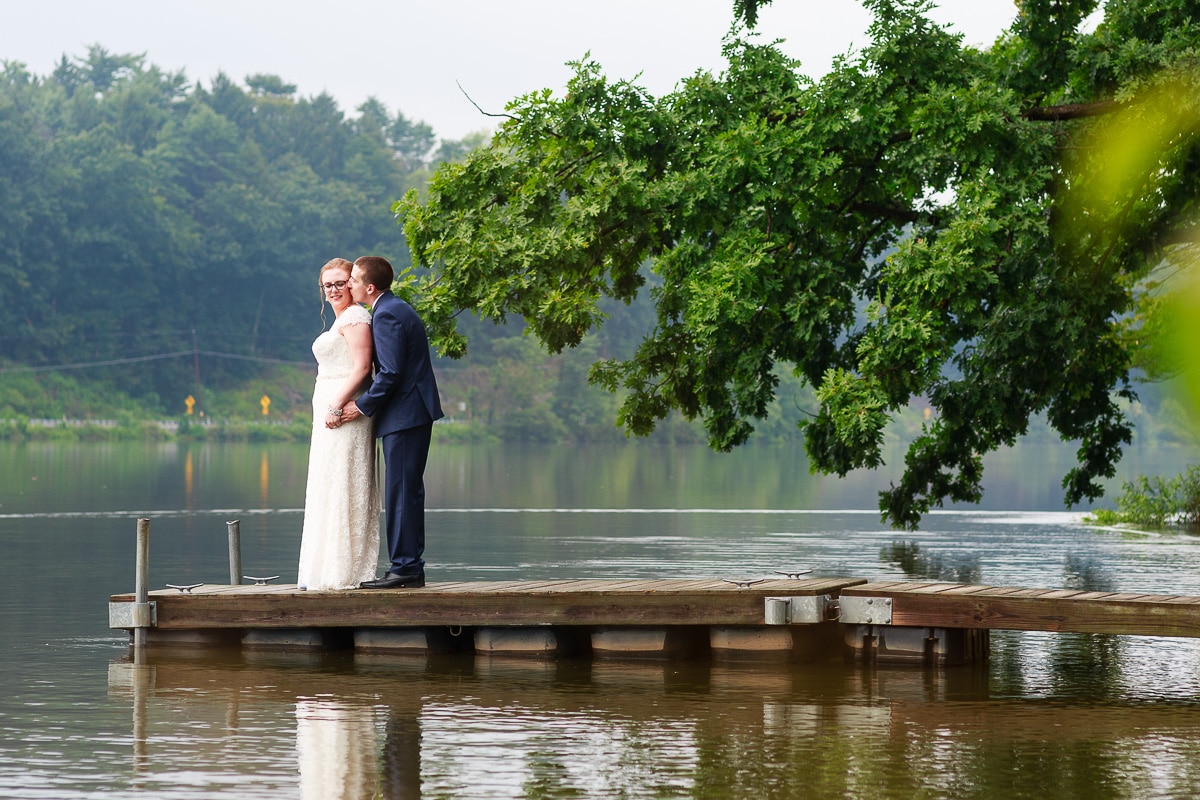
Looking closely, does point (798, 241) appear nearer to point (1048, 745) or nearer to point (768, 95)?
point (768, 95)

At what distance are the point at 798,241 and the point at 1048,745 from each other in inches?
436

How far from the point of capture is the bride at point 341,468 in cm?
1266

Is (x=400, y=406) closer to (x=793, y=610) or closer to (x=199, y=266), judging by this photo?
(x=793, y=610)

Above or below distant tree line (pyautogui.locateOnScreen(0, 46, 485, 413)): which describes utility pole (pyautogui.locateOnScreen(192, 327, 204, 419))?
below

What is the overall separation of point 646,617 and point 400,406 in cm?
224

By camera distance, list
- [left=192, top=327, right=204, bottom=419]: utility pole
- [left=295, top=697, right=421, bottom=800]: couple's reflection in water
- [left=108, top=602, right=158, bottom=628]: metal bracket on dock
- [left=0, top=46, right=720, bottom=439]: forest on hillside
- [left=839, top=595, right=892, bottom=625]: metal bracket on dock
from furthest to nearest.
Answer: [left=192, top=327, right=204, bottom=419]: utility pole, [left=0, top=46, right=720, bottom=439]: forest on hillside, [left=108, top=602, right=158, bottom=628]: metal bracket on dock, [left=839, top=595, right=892, bottom=625]: metal bracket on dock, [left=295, top=697, right=421, bottom=800]: couple's reflection in water

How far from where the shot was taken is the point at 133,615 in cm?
1305

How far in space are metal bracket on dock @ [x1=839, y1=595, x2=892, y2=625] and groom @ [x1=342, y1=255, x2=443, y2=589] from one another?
2967 millimetres

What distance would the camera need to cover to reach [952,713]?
10398mm

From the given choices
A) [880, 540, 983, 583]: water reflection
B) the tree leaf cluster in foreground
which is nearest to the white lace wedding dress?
the tree leaf cluster in foreground

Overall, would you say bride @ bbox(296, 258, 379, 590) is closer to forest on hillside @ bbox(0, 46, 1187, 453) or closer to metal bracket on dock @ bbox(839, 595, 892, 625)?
metal bracket on dock @ bbox(839, 595, 892, 625)

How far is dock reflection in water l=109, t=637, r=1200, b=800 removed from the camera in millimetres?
8305

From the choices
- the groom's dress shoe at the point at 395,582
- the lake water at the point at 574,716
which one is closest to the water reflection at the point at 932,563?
the lake water at the point at 574,716

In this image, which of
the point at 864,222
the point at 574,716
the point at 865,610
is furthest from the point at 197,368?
the point at 574,716
